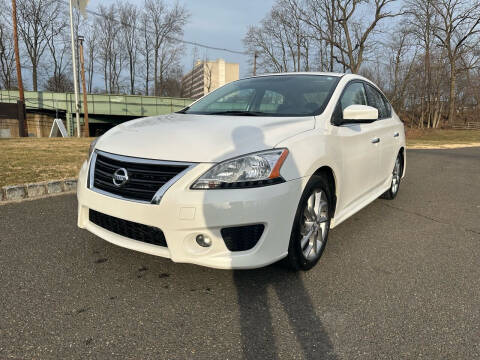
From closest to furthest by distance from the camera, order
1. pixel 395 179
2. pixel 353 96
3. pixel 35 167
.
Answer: pixel 353 96 → pixel 395 179 → pixel 35 167

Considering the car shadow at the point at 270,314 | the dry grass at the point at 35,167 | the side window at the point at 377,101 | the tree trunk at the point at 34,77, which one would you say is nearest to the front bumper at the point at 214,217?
the car shadow at the point at 270,314

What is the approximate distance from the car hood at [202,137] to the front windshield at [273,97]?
324 millimetres

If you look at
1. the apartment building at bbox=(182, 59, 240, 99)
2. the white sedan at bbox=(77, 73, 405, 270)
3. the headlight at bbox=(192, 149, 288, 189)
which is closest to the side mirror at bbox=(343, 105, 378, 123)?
the white sedan at bbox=(77, 73, 405, 270)

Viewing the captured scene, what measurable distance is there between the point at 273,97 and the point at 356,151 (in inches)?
37.2

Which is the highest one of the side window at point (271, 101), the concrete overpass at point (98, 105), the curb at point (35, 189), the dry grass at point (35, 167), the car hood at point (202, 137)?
the concrete overpass at point (98, 105)

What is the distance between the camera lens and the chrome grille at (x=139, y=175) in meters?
2.23

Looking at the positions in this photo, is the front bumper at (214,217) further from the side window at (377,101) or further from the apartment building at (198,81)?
the apartment building at (198,81)

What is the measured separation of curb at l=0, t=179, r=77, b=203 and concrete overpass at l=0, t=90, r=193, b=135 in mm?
30022

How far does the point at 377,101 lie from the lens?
4.36 metres

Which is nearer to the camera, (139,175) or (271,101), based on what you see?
(139,175)

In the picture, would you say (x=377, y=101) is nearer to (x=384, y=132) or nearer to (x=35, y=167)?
(x=384, y=132)

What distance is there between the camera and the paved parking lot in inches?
73.7

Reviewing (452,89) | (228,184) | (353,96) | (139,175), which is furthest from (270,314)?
(452,89)

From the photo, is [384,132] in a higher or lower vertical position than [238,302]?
higher
